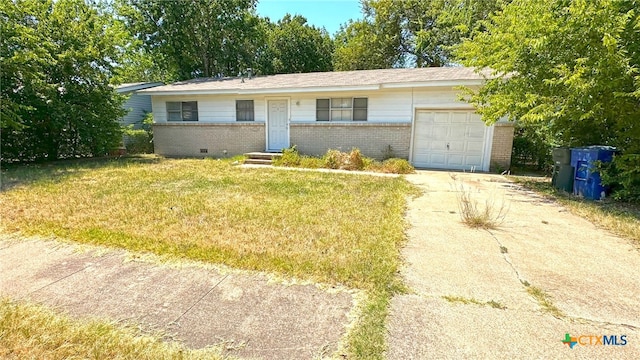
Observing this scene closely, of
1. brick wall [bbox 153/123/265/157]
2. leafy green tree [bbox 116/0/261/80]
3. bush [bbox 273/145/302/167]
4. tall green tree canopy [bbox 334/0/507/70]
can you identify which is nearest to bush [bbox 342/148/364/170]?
bush [bbox 273/145/302/167]

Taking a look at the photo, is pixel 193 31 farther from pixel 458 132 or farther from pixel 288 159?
pixel 458 132

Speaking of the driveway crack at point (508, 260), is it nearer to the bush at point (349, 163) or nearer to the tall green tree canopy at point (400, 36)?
the bush at point (349, 163)

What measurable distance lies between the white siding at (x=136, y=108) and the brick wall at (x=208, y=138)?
16.3 feet

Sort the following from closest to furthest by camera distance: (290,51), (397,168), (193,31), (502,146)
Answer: (397,168), (502,146), (193,31), (290,51)

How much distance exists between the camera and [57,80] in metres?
11.5

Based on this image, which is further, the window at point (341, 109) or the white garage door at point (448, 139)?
the window at point (341, 109)

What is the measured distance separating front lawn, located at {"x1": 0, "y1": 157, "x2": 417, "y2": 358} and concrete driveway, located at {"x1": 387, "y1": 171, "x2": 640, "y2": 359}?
29 cm

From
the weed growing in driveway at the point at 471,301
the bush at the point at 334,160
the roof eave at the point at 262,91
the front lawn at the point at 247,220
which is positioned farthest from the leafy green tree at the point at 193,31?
the weed growing in driveway at the point at 471,301

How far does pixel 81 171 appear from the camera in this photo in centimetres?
958

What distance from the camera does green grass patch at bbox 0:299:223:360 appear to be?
2.00 meters

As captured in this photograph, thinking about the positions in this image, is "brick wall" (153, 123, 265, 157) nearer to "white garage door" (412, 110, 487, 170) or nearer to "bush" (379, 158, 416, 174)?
"bush" (379, 158, 416, 174)

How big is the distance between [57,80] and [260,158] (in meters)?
7.94

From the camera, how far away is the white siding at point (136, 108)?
59.1 feet

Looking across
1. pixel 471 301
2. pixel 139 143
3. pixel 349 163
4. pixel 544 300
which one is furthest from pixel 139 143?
pixel 544 300
